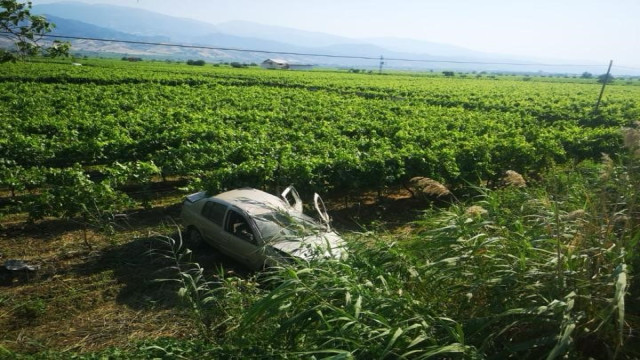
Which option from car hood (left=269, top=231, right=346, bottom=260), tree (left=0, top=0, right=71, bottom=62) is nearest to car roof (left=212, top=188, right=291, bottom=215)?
car hood (left=269, top=231, right=346, bottom=260)

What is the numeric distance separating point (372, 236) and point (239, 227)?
4.07 metres

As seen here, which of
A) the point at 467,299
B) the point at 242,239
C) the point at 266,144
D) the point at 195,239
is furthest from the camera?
the point at 266,144

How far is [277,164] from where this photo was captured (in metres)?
11.3

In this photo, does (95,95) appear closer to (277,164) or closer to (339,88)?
(277,164)

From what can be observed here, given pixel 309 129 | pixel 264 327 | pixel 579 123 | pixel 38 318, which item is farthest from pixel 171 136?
pixel 579 123

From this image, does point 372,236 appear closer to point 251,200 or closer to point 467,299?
point 467,299

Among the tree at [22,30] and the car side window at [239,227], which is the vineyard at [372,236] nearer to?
the car side window at [239,227]

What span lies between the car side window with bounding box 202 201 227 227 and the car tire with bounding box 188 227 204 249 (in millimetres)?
594

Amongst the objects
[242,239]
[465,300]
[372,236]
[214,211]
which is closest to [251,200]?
[242,239]

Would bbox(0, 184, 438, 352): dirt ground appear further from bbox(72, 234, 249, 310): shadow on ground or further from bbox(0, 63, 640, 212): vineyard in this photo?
bbox(0, 63, 640, 212): vineyard

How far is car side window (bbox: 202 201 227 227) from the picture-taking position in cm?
845

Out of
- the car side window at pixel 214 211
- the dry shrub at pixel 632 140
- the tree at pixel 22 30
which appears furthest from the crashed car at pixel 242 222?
the dry shrub at pixel 632 140

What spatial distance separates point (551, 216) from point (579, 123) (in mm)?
28095

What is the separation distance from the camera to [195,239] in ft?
30.5
